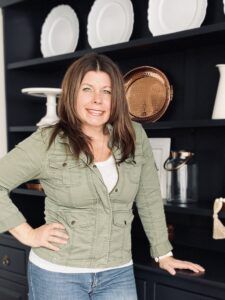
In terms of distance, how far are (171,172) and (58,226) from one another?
0.71m

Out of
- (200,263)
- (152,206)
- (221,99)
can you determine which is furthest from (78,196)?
(221,99)

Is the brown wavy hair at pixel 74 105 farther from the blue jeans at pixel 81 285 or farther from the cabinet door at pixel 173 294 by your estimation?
the cabinet door at pixel 173 294

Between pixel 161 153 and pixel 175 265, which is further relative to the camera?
pixel 161 153

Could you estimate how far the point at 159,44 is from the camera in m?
1.86

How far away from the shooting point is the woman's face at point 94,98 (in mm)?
1454

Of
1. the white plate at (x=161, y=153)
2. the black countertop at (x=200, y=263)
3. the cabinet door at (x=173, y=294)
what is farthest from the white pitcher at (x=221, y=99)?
the cabinet door at (x=173, y=294)

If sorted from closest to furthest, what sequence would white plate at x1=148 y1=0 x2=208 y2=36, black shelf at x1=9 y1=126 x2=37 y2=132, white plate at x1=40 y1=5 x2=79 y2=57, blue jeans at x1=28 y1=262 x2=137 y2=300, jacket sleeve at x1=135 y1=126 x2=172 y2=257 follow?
blue jeans at x1=28 y1=262 x2=137 y2=300, jacket sleeve at x1=135 y1=126 x2=172 y2=257, white plate at x1=148 y1=0 x2=208 y2=36, black shelf at x1=9 y1=126 x2=37 y2=132, white plate at x1=40 y1=5 x2=79 y2=57

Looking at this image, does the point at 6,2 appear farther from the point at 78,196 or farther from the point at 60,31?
the point at 78,196

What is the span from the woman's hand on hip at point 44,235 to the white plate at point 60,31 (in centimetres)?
123

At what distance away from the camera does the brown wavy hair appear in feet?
4.77

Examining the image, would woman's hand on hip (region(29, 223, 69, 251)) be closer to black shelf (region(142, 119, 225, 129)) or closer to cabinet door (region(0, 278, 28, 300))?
black shelf (region(142, 119, 225, 129))

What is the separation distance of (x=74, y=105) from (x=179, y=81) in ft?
2.54

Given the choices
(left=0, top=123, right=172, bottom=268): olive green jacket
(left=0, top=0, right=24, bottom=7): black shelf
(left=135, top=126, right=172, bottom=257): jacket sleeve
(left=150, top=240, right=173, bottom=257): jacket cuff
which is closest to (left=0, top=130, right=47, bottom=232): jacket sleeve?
(left=0, top=123, right=172, bottom=268): olive green jacket

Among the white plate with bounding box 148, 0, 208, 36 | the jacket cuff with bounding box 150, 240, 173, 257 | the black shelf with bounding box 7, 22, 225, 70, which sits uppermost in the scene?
the white plate with bounding box 148, 0, 208, 36
